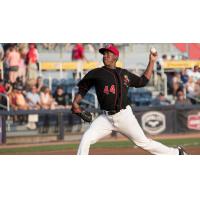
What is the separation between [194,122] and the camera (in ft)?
58.8

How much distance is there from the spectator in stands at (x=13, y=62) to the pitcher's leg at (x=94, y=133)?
345 inches

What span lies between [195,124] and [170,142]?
9.22ft

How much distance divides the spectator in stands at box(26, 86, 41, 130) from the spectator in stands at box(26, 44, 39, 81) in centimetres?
73

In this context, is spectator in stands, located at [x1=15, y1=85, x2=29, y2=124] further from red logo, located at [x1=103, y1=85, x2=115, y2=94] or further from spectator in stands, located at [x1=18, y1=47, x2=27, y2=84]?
red logo, located at [x1=103, y1=85, x2=115, y2=94]

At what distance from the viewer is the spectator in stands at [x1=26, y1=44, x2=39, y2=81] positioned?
1742 centimetres

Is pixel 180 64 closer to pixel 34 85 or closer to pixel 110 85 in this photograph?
pixel 34 85

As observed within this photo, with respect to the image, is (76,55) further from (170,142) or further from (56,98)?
(170,142)

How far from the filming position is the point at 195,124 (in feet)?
58.9

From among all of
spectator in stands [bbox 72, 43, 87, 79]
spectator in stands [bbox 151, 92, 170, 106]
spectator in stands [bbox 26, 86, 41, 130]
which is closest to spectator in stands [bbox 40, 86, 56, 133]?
spectator in stands [bbox 26, 86, 41, 130]

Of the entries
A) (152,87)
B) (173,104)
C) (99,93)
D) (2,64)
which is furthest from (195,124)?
(99,93)

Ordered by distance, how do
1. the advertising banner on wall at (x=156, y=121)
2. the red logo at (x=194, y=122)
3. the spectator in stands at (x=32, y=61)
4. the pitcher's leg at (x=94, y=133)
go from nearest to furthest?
the pitcher's leg at (x=94, y=133)
the advertising banner on wall at (x=156, y=121)
the spectator in stands at (x=32, y=61)
the red logo at (x=194, y=122)

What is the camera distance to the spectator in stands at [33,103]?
16.5 meters

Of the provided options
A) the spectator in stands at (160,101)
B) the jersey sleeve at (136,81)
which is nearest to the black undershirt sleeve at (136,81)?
the jersey sleeve at (136,81)

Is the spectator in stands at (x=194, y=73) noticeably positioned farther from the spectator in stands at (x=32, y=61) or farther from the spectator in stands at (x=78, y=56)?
the spectator in stands at (x=32, y=61)
